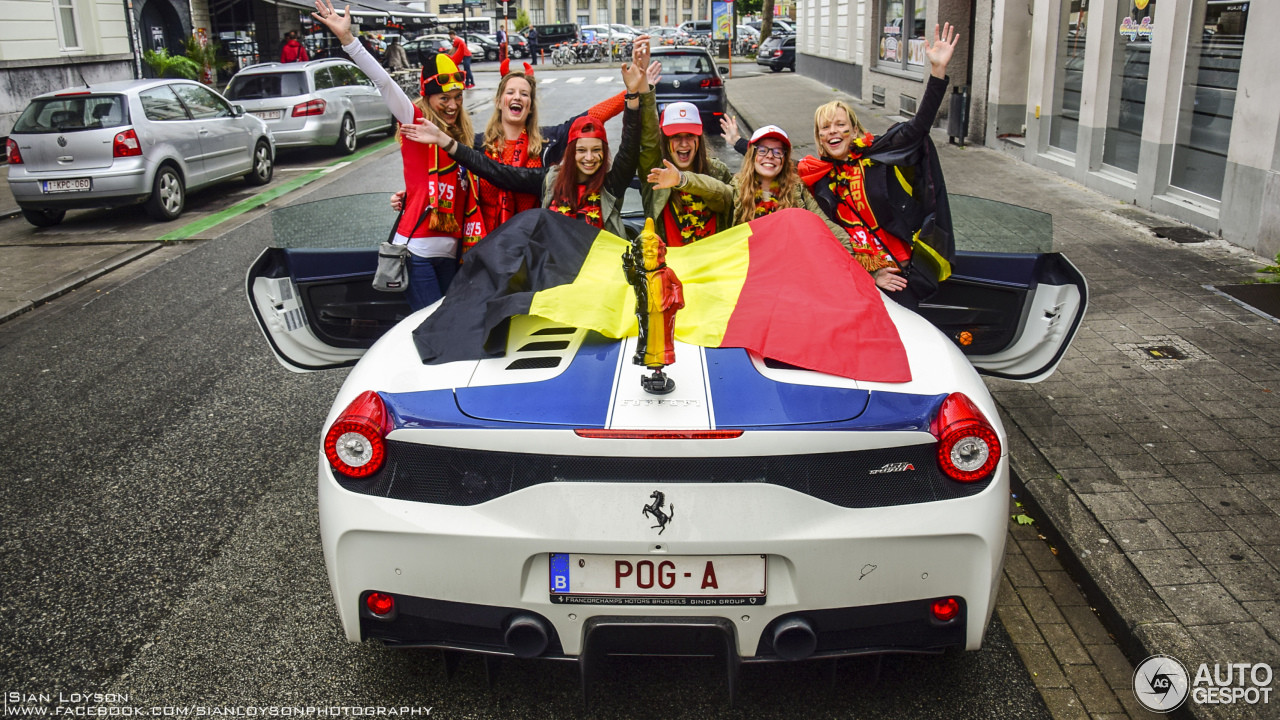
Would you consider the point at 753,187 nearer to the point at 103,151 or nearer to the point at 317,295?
the point at 317,295

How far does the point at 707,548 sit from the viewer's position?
2.47 metres

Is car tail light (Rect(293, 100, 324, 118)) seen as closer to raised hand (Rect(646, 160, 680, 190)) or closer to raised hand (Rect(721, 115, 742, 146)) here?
raised hand (Rect(721, 115, 742, 146))

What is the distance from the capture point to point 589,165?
4051 mm

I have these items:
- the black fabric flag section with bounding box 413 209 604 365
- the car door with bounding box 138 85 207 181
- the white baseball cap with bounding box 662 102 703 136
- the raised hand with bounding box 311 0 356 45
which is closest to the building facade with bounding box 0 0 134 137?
the car door with bounding box 138 85 207 181

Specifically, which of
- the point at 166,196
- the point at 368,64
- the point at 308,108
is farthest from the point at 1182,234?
the point at 308,108

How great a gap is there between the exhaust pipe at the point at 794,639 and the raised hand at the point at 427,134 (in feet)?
8.25

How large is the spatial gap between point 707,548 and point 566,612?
41 centimetres

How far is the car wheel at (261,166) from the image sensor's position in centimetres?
1450

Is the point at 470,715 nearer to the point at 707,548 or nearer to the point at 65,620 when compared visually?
the point at 707,548

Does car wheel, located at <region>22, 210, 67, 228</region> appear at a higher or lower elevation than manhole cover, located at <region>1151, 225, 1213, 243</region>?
lower

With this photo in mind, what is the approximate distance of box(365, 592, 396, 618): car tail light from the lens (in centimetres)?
266

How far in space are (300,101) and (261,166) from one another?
89.1 inches

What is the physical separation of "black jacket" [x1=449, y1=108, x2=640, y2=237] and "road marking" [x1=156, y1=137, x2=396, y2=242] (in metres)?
8.15

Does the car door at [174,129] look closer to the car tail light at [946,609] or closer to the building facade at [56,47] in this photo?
the building facade at [56,47]
